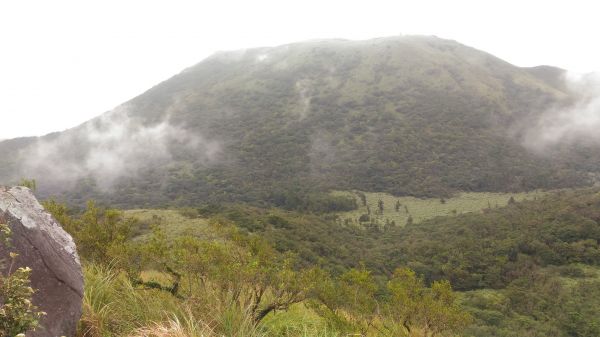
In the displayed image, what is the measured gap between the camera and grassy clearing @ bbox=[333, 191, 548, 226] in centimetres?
9538

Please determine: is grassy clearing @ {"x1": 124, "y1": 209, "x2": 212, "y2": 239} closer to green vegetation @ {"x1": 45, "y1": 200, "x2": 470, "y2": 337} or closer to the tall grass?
green vegetation @ {"x1": 45, "y1": 200, "x2": 470, "y2": 337}

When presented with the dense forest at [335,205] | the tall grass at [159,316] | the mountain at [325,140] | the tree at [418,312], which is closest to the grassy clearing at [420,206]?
the dense forest at [335,205]

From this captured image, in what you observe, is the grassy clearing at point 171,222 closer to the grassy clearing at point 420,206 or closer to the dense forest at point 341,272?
the dense forest at point 341,272

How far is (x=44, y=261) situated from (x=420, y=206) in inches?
4208

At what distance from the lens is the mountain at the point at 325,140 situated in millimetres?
121312

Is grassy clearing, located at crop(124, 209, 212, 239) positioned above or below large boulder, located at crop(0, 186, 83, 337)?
below

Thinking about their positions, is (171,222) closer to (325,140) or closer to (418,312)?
(418,312)

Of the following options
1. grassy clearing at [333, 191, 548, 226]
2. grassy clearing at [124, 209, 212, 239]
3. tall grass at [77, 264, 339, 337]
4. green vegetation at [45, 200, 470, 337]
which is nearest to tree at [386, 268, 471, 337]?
green vegetation at [45, 200, 470, 337]

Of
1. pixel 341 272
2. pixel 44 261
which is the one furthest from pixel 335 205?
pixel 44 261

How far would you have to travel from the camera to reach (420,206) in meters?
105

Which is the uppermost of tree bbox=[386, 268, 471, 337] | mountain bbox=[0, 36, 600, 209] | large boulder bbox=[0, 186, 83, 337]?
large boulder bbox=[0, 186, 83, 337]

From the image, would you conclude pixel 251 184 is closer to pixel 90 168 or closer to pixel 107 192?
pixel 107 192

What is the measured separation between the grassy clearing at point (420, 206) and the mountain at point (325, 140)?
415 centimetres

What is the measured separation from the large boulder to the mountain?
329 ft
